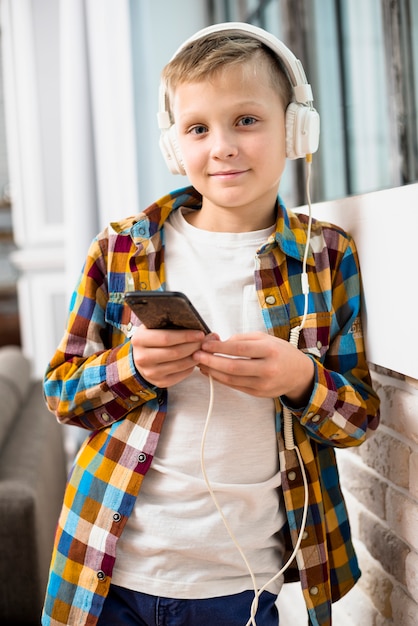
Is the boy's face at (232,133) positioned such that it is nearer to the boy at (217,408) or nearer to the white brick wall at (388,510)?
the boy at (217,408)

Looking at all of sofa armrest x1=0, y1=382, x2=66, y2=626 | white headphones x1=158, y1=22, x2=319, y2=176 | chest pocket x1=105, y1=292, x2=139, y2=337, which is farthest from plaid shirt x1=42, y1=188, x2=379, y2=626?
sofa armrest x1=0, y1=382, x2=66, y2=626

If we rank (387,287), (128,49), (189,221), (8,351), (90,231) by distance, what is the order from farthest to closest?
(8,351)
(90,231)
(128,49)
(189,221)
(387,287)

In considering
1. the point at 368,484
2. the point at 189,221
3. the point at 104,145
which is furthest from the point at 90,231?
the point at 368,484

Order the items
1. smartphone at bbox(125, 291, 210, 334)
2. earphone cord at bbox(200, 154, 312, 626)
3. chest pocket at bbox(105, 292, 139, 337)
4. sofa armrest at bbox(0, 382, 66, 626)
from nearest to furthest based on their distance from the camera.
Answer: smartphone at bbox(125, 291, 210, 334), earphone cord at bbox(200, 154, 312, 626), chest pocket at bbox(105, 292, 139, 337), sofa armrest at bbox(0, 382, 66, 626)

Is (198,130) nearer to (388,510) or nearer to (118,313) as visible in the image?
(118,313)

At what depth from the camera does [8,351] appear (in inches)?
104

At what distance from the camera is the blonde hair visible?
0.92 metres

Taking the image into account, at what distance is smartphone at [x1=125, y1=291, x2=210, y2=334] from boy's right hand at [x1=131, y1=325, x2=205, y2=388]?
11 millimetres

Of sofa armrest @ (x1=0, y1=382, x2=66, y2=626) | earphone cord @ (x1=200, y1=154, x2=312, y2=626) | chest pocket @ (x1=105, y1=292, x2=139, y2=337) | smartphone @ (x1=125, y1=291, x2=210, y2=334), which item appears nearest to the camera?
smartphone @ (x1=125, y1=291, x2=210, y2=334)

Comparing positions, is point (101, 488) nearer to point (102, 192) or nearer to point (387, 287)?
point (387, 287)

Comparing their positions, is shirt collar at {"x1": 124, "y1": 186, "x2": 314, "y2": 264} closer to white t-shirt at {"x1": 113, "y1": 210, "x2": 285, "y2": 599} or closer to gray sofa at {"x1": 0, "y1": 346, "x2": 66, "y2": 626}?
white t-shirt at {"x1": 113, "y1": 210, "x2": 285, "y2": 599}

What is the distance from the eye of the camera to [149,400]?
958 millimetres

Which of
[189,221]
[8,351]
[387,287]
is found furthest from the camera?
[8,351]

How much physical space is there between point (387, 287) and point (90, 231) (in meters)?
1.67
